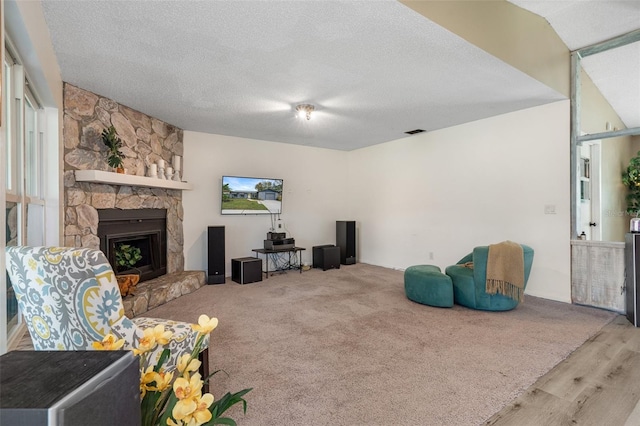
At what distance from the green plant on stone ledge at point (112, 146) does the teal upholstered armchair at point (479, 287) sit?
416 centimetres

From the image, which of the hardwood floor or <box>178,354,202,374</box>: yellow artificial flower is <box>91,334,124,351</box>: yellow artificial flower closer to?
<box>178,354,202,374</box>: yellow artificial flower

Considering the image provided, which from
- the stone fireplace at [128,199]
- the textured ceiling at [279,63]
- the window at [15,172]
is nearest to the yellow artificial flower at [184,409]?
the window at [15,172]

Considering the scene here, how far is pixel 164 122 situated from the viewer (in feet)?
14.8

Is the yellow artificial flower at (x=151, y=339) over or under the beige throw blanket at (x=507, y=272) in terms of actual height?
over

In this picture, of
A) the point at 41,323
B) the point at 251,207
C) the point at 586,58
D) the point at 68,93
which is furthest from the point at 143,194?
the point at 586,58

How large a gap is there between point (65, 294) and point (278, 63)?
91.9 inches

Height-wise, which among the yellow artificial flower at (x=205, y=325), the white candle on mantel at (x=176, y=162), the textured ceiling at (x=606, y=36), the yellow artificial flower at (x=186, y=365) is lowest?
the yellow artificial flower at (x=186, y=365)

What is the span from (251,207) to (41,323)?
423cm

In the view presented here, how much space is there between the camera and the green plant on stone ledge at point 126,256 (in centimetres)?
388

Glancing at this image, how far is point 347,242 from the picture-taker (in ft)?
20.5

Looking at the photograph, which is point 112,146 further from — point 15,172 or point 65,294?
point 65,294

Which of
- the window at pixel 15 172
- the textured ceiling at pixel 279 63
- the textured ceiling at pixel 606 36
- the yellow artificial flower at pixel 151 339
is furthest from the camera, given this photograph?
the textured ceiling at pixel 606 36

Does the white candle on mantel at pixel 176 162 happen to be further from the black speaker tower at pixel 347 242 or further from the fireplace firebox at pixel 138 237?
the black speaker tower at pixel 347 242

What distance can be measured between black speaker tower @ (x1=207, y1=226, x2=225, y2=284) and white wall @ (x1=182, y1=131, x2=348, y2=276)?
14.0 inches
